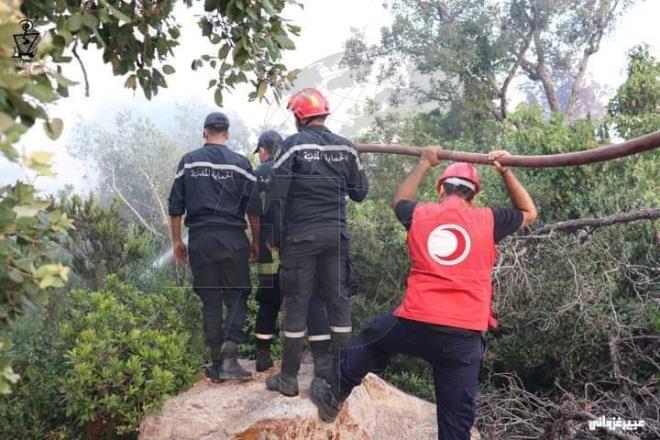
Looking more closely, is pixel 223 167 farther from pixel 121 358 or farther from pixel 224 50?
pixel 121 358

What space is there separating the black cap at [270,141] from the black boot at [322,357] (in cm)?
134

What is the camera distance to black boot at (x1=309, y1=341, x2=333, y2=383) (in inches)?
175

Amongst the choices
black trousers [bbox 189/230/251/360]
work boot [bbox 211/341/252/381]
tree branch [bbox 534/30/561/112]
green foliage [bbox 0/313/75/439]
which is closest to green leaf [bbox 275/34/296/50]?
black trousers [bbox 189/230/251/360]

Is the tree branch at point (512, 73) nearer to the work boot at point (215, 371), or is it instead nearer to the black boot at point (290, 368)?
the work boot at point (215, 371)

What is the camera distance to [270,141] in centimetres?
469

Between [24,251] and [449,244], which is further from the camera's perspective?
[449,244]

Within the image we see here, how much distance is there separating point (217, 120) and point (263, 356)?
176 cm

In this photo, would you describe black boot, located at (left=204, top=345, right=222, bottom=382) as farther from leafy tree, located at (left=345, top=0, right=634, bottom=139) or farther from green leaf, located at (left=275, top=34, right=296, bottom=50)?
leafy tree, located at (left=345, top=0, right=634, bottom=139)

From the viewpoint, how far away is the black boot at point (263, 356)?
200 inches

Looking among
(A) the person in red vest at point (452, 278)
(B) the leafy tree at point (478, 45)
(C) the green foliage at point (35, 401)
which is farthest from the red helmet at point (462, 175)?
(B) the leafy tree at point (478, 45)

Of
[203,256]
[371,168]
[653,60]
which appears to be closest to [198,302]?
[203,256]

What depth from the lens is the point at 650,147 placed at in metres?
2.63

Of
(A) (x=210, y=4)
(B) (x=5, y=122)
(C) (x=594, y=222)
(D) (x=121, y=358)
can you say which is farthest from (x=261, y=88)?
(B) (x=5, y=122)

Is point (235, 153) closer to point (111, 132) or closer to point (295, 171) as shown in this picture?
point (295, 171)
